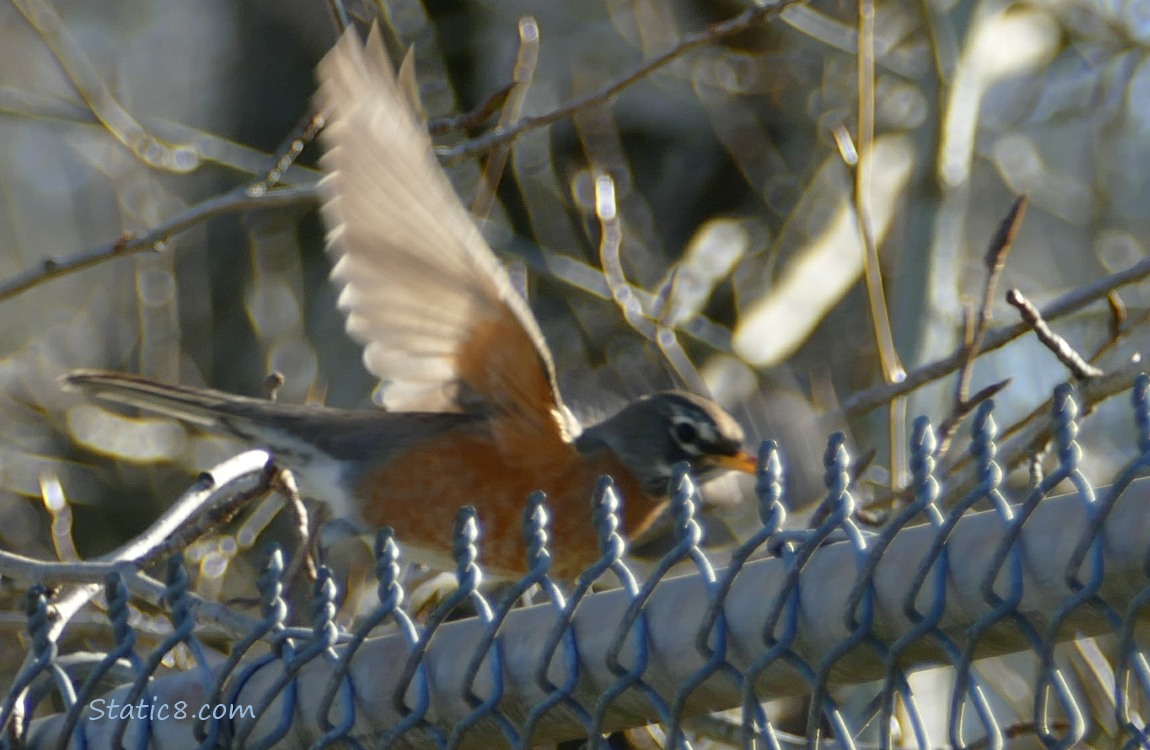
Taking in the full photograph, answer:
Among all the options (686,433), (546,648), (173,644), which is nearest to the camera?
(546,648)

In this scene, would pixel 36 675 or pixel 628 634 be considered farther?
pixel 36 675

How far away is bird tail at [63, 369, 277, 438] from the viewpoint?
3213 millimetres

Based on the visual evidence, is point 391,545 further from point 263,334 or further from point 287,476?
point 263,334

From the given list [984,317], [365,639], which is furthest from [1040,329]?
[365,639]

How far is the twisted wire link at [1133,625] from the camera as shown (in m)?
1.25

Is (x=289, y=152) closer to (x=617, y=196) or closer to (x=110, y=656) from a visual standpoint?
(x=110, y=656)

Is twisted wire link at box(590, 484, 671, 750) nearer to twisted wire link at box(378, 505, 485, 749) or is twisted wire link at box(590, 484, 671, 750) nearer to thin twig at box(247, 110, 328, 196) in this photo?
twisted wire link at box(378, 505, 485, 749)

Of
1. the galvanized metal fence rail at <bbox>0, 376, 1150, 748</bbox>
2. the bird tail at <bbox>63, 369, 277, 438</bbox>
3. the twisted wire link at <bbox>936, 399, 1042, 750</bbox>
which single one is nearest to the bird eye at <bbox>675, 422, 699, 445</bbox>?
the bird tail at <bbox>63, 369, 277, 438</bbox>

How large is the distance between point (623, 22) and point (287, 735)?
5997 mm

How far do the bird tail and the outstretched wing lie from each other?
428 millimetres

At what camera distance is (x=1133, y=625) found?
1.27m

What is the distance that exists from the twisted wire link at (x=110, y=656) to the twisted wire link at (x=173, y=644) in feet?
0.14

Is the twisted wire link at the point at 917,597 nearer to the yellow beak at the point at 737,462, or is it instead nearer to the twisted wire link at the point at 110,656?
the twisted wire link at the point at 110,656

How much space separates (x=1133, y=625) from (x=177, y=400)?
109 inches
